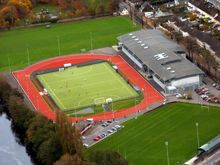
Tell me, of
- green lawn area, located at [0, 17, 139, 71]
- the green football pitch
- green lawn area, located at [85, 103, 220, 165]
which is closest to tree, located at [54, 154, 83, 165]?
green lawn area, located at [85, 103, 220, 165]

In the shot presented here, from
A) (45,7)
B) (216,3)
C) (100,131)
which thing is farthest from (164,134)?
(45,7)

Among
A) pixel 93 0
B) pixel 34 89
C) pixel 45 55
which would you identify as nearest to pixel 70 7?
pixel 93 0

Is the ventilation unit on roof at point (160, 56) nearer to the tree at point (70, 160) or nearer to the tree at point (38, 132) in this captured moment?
the tree at point (38, 132)

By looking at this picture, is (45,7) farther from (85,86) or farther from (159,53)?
(159,53)

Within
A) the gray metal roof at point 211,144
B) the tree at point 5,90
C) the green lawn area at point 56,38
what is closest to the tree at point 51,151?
the gray metal roof at point 211,144

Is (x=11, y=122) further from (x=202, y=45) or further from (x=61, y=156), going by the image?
(x=202, y=45)
